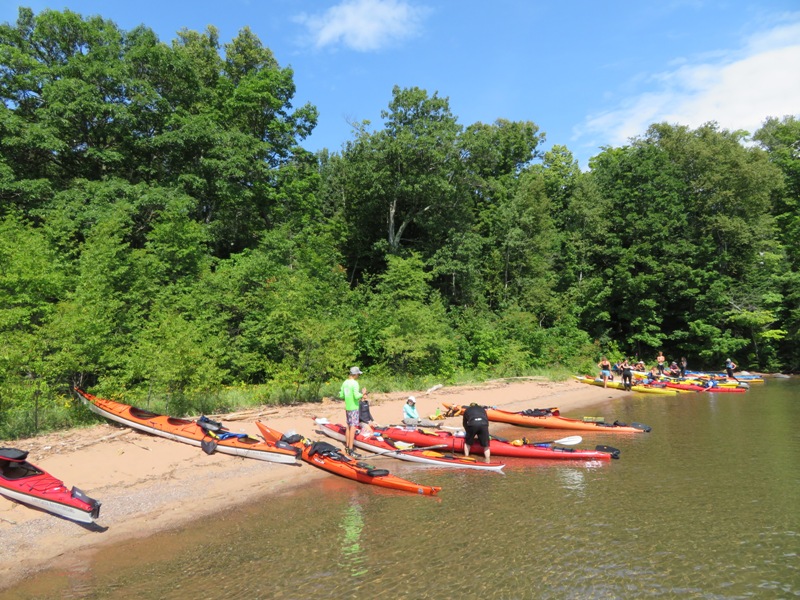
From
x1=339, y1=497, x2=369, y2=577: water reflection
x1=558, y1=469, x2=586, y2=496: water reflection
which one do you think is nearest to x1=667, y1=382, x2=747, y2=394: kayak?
x1=558, y1=469, x2=586, y2=496: water reflection

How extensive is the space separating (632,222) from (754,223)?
8411mm

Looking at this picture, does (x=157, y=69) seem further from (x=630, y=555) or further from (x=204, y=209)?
(x=630, y=555)

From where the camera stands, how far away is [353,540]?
281 inches

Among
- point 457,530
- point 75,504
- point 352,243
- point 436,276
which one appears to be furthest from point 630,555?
point 352,243

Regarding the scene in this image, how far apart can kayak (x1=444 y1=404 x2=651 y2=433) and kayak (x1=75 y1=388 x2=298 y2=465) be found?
7896mm

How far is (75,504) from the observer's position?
7082 mm

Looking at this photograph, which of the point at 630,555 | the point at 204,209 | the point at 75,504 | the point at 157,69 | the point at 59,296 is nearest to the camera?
the point at 630,555

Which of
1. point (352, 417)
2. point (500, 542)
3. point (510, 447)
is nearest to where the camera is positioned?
point (500, 542)

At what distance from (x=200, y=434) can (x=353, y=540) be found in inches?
228

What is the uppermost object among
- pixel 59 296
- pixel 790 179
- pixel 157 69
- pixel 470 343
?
pixel 157 69

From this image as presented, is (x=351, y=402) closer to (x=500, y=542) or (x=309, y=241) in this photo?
(x=500, y=542)

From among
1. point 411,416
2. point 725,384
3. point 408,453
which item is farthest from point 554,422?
point 725,384

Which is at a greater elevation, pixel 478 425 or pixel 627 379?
pixel 478 425

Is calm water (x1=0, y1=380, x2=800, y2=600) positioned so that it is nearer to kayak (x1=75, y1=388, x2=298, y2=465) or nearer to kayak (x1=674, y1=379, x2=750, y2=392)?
kayak (x1=75, y1=388, x2=298, y2=465)
